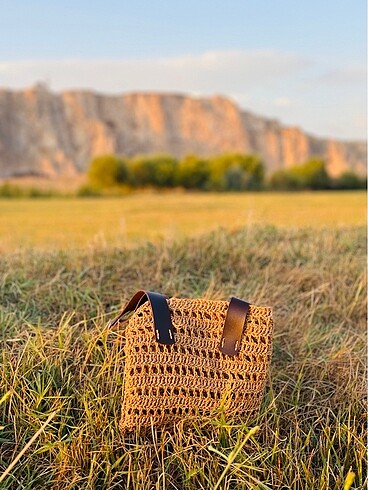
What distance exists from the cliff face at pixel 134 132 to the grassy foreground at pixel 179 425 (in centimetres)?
5870

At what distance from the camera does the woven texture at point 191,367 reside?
1.45m

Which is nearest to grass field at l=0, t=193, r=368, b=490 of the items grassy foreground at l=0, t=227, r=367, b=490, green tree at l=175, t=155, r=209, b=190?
grassy foreground at l=0, t=227, r=367, b=490

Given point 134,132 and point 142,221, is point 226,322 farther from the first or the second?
point 134,132

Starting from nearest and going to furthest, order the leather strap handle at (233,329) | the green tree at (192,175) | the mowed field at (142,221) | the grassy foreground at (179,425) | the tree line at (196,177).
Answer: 1. the grassy foreground at (179,425)
2. the leather strap handle at (233,329)
3. the mowed field at (142,221)
4. the tree line at (196,177)
5. the green tree at (192,175)

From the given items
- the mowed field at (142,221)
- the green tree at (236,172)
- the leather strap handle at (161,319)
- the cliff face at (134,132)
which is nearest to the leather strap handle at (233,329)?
the leather strap handle at (161,319)

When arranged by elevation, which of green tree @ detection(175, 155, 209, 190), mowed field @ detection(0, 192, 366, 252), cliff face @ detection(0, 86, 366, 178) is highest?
cliff face @ detection(0, 86, 366, 178)

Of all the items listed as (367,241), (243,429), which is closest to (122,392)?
(243,429)

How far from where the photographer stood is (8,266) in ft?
8.82

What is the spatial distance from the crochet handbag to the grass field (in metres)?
0.05

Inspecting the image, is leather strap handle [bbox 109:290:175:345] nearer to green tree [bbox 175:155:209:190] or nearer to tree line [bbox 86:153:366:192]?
tree line [bbox 86:153:366:192]

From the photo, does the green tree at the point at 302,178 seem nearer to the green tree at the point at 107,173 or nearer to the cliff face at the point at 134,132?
the green tree at the point at 107,173

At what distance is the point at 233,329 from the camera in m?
1.54

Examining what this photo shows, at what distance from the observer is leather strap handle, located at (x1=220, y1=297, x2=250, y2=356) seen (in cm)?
154

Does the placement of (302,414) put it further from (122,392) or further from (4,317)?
(4,317)
